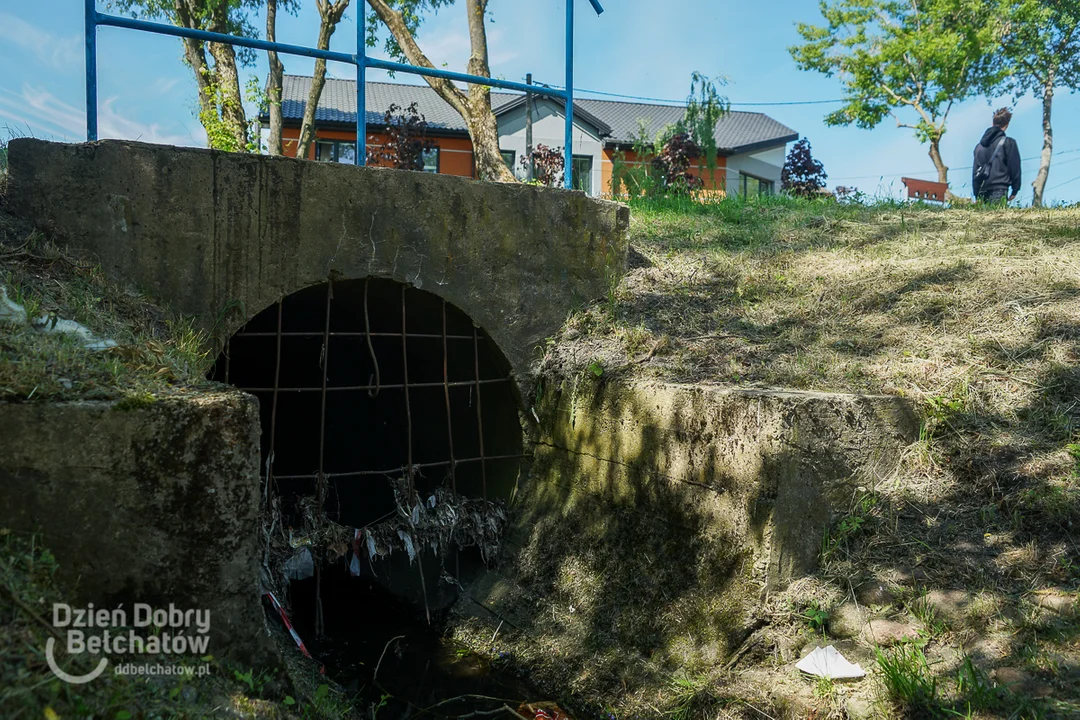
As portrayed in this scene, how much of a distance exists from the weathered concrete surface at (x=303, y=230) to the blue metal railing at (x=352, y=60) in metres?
0.35

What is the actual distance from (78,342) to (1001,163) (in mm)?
9461

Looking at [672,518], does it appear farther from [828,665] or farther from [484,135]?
[484,135]

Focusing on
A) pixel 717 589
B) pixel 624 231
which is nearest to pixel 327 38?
pixel 624 231

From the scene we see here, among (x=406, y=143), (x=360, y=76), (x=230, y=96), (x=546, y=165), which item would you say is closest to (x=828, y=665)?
(x=360, y=76)

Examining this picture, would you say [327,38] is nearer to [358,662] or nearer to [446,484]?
[446,484]

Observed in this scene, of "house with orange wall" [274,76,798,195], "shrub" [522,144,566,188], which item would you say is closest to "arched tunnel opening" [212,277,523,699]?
"shrub" [522,144,566,188]

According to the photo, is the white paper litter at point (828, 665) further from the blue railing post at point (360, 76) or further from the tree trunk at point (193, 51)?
the tree trunk at point (193, 51)

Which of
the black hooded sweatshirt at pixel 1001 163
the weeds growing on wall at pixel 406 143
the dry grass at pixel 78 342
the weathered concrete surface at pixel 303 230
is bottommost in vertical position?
the dry grass at pixel 78 342

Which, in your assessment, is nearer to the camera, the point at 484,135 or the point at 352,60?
the point at 352,60

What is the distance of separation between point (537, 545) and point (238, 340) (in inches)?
133

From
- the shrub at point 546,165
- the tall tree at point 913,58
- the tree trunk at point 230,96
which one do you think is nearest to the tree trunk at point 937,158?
the tall tree at point 913,58

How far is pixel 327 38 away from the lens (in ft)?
47.3

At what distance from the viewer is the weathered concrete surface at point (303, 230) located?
165 inches

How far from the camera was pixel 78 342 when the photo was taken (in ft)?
10.6
